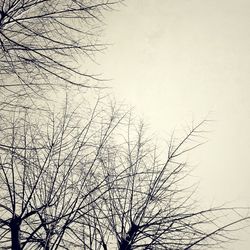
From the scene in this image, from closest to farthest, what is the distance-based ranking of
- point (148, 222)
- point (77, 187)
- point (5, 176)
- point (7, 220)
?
point (7, 220)
point (5, 176)
point (77, 187)
point (148, 222)

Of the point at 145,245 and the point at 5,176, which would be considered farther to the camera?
the point at 145,245

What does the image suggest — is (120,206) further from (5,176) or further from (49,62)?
(49,62)

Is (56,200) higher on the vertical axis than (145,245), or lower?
higher

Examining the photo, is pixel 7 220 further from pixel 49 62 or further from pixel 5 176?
pixel 49 62

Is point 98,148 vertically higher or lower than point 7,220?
higher

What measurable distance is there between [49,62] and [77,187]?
7.73 feet

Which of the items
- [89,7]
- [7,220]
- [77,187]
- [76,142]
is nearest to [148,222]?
[77,187]

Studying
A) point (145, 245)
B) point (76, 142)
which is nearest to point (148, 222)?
point (145, 245)

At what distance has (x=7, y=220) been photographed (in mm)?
4512

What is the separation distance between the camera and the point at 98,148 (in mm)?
5254

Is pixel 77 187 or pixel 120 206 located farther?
pixel 120 206

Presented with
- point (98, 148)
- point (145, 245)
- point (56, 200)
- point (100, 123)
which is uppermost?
point (100, 123)

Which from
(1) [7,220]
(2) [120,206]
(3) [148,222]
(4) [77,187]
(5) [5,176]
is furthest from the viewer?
(2) [120,206]

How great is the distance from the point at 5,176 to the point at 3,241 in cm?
102
